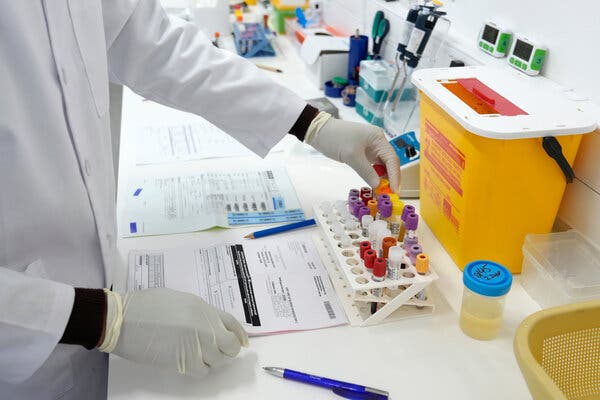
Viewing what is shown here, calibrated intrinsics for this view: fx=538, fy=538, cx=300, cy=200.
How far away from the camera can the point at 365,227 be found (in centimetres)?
93

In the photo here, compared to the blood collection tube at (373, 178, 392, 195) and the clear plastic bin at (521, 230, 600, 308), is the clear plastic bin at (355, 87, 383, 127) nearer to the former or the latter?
the blood collection tube at (373, 178, 392, 195)

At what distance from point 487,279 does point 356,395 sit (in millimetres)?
252

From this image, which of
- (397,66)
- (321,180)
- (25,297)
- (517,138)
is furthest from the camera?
(397,66)

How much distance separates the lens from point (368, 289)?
0.80 m

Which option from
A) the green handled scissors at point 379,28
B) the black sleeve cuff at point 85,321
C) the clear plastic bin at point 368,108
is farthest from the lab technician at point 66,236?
the green handled scissors at point 379,28

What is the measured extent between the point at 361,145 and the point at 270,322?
1.42 feet

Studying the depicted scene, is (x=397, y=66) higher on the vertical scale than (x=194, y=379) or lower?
higher

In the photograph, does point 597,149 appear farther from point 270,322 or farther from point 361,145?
point 270,322

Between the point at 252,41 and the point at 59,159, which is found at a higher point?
the point at 59,159

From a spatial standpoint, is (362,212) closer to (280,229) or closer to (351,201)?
(351,201)

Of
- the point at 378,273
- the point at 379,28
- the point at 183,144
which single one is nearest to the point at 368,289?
the point at 378,273

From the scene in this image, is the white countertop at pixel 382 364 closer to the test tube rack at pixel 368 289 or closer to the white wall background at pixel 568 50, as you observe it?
the test tube rack at pixel 368 289

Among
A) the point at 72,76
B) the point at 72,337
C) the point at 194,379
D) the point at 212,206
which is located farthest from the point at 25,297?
the point at 212,206

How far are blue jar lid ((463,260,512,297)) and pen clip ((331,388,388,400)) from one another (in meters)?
0.20
